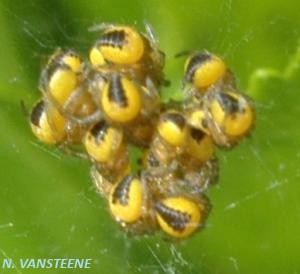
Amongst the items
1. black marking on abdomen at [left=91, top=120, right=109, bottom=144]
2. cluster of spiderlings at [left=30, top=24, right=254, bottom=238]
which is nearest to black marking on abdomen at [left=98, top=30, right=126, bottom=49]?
cluster of spiderlings at [left=30, top=24, right=254, bottom=238]

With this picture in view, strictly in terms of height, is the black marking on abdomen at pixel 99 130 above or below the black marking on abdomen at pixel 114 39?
below

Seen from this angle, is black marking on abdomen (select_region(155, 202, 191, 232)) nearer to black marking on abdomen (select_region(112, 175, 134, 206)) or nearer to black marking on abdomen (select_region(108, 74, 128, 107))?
black marking on abdomen (select_region(112, 175, 134, 206))

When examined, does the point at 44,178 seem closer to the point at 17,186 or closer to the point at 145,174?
the point at 17,186

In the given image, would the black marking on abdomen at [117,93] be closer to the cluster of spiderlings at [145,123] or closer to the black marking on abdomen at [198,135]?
the cluster of spiderlings at [145,123]

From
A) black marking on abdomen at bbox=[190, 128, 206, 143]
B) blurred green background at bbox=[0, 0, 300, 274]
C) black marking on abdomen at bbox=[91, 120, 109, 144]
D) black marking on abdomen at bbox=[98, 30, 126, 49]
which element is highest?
black marking on abdomen at bbox=[98, 30, 126, 49]

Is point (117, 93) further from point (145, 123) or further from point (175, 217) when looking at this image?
point (175, 217)

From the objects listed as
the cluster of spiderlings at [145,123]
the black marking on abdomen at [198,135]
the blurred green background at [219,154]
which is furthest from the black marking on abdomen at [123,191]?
the blurred green background at [219,154]

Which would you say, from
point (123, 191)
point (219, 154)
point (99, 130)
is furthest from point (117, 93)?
point (219, 154)
